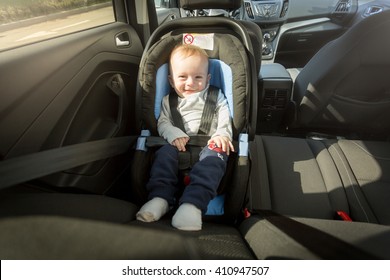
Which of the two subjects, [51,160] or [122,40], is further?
[122,40]

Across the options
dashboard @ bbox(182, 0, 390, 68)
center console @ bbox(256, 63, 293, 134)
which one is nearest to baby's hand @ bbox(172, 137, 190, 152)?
center console @ bbox(256, 63, 293, 134)

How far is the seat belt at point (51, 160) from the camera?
3.48 feet

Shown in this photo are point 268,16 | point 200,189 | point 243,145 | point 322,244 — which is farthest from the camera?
point 268,16

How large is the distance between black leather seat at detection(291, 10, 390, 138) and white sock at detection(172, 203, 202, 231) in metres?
1.29

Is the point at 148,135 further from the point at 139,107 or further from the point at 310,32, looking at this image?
the point at 310,32

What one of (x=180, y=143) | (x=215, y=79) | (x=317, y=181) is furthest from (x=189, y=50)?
(x=317, y=181)

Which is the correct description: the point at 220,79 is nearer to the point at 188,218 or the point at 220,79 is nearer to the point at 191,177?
the point at 191,177

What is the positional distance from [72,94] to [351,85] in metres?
1.76

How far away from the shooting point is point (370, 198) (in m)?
1.64

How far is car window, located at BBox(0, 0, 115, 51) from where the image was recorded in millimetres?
1434

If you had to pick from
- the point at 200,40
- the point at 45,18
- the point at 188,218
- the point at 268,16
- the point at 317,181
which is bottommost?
the point at 317,181

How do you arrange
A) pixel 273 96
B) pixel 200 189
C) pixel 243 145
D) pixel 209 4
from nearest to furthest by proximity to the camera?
pixel 200 189
pixel 243 145
pixel 209 4
pixel 273 96

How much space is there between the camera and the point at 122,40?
6.60 ft

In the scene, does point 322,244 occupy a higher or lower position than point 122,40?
lower
